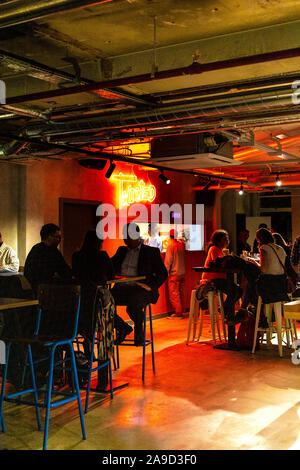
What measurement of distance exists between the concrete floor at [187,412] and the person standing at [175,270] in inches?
155

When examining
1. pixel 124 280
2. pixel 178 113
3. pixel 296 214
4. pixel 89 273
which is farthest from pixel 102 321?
pixel 296 214

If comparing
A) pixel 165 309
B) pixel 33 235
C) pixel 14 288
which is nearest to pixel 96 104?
pixel 14 288

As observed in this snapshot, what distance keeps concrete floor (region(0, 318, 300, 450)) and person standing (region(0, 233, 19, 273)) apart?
1.98 meters

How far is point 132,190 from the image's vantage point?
10.3 m

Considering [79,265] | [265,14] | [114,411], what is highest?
[265,14]

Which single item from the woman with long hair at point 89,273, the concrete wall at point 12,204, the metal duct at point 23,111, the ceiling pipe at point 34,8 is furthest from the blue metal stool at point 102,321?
the concrete wall at point 12,204

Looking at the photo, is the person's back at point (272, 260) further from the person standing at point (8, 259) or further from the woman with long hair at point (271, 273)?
the person standing at point (8, 259)

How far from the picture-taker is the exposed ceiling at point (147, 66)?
431 centimetres

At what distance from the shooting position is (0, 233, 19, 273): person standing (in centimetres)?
753

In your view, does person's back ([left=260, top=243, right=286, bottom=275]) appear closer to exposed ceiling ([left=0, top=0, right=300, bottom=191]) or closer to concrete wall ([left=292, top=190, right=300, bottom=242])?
exposed ceiling ([left=0, top=0, right=300, bottom=191])

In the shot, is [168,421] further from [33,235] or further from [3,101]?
[33,235]

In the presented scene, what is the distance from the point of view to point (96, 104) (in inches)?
238

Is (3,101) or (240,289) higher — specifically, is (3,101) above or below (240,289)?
above
